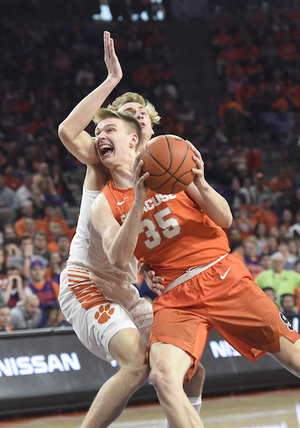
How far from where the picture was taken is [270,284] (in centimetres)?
775

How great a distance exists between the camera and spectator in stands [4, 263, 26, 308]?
6969mm

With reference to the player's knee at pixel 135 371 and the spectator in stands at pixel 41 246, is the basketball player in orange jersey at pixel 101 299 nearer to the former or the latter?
the player's knee at pixel 135 371

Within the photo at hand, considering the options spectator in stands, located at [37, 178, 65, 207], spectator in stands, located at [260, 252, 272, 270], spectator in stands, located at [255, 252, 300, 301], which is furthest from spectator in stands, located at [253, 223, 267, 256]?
spectator in stands, located at [37, 178, 65, 207]

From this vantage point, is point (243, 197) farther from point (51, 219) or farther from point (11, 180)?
point (11, 180)

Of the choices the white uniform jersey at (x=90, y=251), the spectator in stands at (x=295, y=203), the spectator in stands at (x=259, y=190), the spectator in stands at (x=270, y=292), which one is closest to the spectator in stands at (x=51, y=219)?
the spectator in stands at (x=270, y=292)

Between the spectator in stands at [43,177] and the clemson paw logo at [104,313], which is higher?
the clemson paw logo at [104,313]

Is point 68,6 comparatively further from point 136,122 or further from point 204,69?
point 136,122

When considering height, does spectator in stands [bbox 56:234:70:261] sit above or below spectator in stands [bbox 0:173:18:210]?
below

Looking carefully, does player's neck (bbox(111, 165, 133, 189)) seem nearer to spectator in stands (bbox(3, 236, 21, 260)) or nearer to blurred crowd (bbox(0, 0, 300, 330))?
blurred crowd (bbox(0, 0, 300, 330))

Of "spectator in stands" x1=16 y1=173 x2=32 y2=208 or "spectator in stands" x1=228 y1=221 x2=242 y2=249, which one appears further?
"spectator in stands" x1=16 y1=173 x2=32 y2=208

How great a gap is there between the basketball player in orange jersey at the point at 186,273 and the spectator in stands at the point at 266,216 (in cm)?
692

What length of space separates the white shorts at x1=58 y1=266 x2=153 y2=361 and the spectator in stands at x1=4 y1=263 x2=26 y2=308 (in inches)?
137

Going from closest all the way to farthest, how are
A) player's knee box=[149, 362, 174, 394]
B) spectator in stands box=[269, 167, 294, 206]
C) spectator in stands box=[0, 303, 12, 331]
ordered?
player's knee box=[149, 362, 174, 394] < spectator in stands box=[0, 303, 12, 331] < spectator in stands box=[269, 167, 294, 206]

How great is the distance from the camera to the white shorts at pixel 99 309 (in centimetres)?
340
